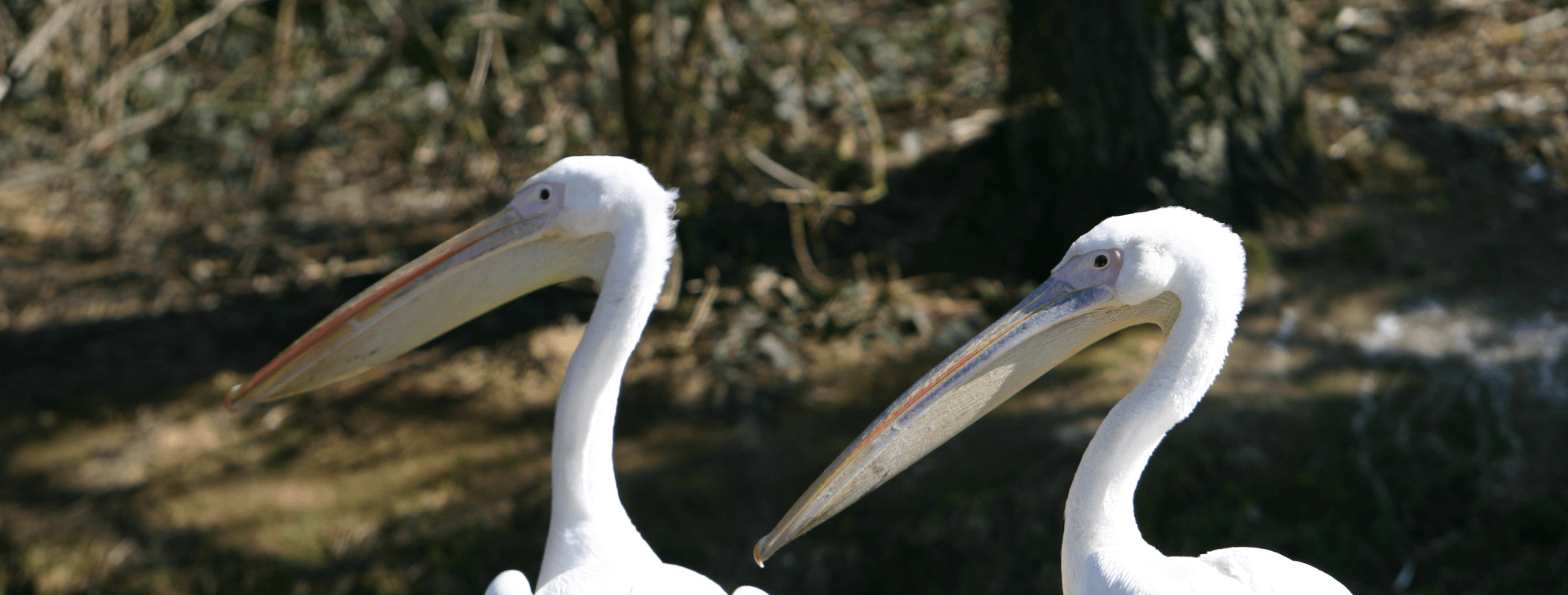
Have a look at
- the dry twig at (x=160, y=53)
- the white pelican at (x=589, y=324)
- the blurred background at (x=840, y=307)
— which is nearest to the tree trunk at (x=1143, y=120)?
the blurred background at (x=840, y=307)

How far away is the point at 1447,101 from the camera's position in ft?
18.3

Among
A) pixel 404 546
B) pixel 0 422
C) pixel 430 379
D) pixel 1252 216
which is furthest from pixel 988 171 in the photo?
pixel 0 422

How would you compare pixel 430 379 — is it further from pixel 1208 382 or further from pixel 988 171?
pixel 1208 382

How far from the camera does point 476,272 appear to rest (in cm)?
277

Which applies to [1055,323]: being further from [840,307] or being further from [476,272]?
[840,307]

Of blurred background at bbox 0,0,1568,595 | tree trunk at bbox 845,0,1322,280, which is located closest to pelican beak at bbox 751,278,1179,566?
blurred background at bbox 0,0,1568,595

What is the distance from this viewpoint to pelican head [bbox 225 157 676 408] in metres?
2.70

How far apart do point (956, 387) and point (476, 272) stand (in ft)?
4.01

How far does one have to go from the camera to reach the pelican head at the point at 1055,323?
90.6 inches

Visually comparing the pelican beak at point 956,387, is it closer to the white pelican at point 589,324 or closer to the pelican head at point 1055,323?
the pelican head at point 1055,323

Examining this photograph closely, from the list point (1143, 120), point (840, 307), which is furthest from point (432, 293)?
point (1143, 120)

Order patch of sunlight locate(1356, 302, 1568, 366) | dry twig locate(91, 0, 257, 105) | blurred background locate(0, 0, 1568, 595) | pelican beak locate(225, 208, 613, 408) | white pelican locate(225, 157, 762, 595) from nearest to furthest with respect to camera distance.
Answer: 1. white pelican locate(225, 157, 762, 595)
2. pelican beak locate(225, 208, 613, 408)
3. blurred background locate(0, 0, 1568, 595)
4. patch of sunlight locate(1356, 302, 1568, 366)
5. dry twig locate(91, 0, 257, 105)

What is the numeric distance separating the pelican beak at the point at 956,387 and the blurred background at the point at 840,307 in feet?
5.84

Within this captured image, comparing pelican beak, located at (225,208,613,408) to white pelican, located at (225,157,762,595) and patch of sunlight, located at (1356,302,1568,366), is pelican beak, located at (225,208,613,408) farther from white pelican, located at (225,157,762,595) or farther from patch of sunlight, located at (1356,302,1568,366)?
patch of sunlight, located at (1356,302,1568,366)
